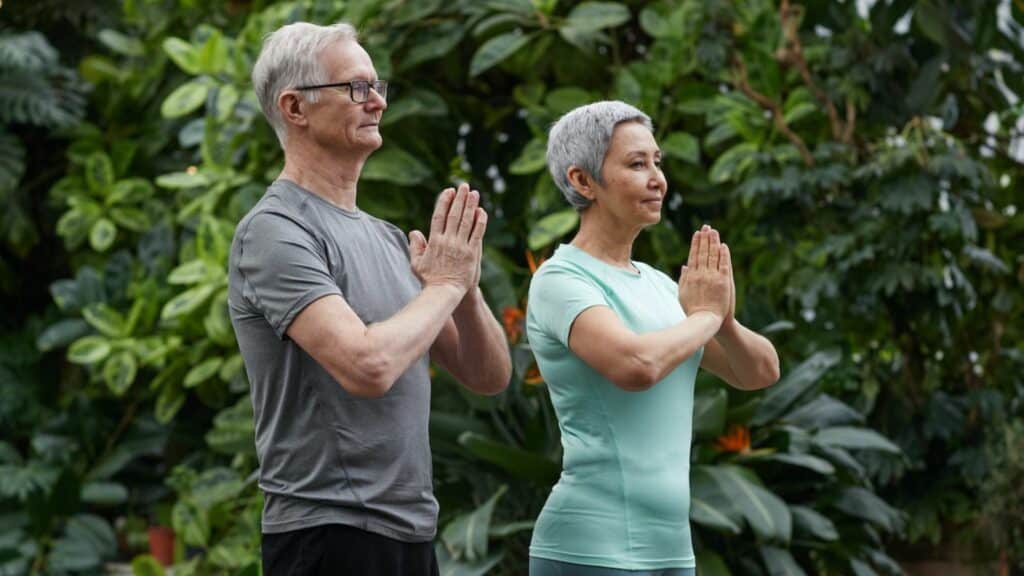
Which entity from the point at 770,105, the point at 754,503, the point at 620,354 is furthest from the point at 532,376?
the point at 620,354

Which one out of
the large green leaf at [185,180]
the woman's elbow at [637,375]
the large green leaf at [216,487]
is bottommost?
the large green leaf at [216,487]

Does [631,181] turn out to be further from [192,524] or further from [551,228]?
[192,524]

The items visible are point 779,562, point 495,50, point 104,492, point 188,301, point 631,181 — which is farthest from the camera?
point 104,492

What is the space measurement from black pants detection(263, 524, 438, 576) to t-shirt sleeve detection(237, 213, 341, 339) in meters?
0.26

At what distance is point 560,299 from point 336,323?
479mm

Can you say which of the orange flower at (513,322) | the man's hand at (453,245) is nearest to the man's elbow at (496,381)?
the man's hand at (453,245)

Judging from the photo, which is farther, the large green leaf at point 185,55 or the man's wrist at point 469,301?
the large green leaf at point 185,55

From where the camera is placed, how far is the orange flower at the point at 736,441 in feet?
15.9

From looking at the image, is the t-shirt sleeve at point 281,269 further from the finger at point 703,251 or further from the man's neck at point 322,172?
the finger at point 703,251

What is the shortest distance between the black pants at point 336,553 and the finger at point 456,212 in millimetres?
419

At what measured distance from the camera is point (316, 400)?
1.99 metres

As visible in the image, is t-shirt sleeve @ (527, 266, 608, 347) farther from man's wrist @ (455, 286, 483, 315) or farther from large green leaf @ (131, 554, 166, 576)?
large green leaf @ (131, 554, 166, 576)

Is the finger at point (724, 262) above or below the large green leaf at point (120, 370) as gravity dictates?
above

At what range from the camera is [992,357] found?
5.66m
